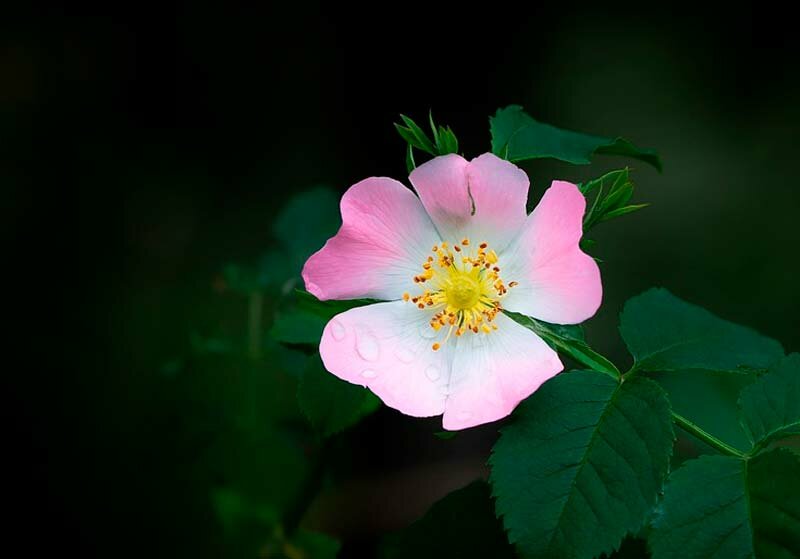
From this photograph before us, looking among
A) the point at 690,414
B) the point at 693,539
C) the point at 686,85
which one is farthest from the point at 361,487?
the point at 693,539

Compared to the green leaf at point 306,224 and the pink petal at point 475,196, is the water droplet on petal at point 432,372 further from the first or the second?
the green leaf at point 306,224

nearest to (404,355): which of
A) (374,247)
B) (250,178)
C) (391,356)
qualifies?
(391,356)

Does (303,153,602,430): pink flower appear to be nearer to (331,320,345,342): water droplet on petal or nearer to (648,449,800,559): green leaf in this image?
(331,320,345,342): water droplet on petal

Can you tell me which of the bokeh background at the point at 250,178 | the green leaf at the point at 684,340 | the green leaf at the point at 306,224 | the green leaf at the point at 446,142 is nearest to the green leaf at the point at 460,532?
the green leaf at the point at 684,340

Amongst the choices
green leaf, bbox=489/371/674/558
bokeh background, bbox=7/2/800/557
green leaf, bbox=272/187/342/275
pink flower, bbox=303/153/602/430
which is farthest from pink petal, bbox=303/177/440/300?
bokeh background, bbox=7/2/800/557

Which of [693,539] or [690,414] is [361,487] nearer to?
[690,414]

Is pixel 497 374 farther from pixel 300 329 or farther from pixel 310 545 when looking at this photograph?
pixel 310 545

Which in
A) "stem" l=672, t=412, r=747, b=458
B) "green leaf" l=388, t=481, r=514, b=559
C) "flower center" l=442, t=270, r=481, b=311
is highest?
"flower center" l=442, t=270, r=481, b=311
